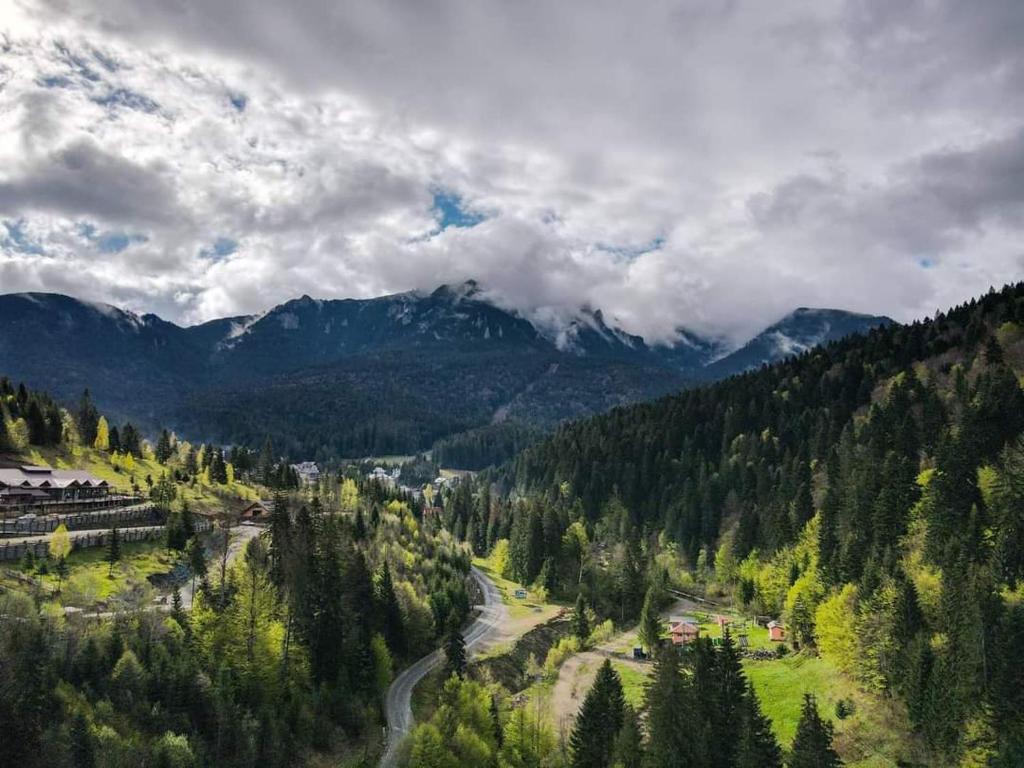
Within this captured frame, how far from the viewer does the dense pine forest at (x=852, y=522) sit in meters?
68.1

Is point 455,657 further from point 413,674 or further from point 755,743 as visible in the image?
point 755,743

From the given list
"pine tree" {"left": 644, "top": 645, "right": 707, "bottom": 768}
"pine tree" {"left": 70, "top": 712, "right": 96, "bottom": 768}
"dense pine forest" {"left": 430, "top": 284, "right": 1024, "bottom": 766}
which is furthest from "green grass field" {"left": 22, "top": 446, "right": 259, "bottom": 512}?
"pine tree" {"left": 644, "top": 645, "right": 707, "bottom": 768}

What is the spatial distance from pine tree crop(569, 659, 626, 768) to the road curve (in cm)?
1946

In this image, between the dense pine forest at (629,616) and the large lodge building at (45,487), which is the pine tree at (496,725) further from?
the large lodge building at (45,487)

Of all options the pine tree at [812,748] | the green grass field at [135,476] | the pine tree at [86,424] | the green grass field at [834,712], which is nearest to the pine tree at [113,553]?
the green grass field at [135,476]

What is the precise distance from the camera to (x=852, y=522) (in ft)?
344

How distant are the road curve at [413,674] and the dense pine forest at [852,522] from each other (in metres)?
15.7

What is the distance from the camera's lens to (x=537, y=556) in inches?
5994

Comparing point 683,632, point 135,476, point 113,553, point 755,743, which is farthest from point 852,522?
point 135,476

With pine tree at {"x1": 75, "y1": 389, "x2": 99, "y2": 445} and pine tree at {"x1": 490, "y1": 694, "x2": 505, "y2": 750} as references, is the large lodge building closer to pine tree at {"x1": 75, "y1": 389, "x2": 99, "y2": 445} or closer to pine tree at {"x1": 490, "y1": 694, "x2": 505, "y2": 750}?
pine tree at {"x1": 75, "y1": 389, "x2": 99, "y2": 445}

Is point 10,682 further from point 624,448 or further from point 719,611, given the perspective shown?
point 624,448

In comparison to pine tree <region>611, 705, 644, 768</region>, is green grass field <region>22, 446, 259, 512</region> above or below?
above

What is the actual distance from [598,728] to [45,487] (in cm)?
9016

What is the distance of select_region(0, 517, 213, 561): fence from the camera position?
83625mm
